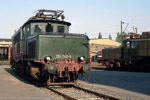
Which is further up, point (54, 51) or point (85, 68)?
point (54, 51)

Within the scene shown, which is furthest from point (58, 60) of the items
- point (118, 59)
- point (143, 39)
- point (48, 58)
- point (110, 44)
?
point (110, 44)

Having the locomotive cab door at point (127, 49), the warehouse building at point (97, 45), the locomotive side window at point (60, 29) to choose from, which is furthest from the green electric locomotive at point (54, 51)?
the warehouse building at point (97, 45)

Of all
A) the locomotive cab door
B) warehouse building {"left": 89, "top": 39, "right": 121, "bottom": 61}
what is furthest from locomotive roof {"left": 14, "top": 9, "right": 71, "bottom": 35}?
warehouse building {"left": 89, "top": 39, "right": 121, "bottom": 61}

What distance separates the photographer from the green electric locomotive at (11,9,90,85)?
10.1 meters

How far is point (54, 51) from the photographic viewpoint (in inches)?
417

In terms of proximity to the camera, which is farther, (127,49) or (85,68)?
(127,49)

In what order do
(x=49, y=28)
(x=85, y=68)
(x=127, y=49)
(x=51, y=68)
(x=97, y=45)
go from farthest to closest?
1. (x=97, y=45)
2. (x=127, y=49)
3. (x=49, y=28)
4. (x=85, y=68)
5. (x=51, y=68)

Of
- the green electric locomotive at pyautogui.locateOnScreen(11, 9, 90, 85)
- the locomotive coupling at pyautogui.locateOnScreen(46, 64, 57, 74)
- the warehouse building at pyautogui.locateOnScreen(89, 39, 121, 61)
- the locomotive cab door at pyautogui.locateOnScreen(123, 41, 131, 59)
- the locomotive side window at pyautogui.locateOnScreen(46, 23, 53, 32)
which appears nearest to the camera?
the locomotive coupling at pyautogui.locateOnScreen(46, 64, 57, 74)

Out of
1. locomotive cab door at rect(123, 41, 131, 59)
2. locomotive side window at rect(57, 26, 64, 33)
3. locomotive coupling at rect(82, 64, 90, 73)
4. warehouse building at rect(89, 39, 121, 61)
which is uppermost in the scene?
warehouse building at rect(89, 39, 121, 61)

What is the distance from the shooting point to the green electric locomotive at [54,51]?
10125 millimetres

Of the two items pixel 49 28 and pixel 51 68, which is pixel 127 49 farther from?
pixel 51 68

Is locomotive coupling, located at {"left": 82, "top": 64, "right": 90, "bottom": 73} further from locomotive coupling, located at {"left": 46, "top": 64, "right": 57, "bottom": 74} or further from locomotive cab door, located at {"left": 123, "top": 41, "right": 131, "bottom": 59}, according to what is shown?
locomotive cab door, located at {"left": 123, "top": 41, "right": 131, "bottom": 59}

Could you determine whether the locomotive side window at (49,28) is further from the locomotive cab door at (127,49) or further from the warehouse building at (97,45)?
the warehouse building at (97,45)

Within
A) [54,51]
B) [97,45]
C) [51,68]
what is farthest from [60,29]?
[97,45]
